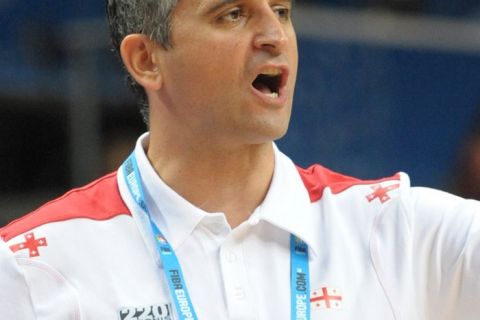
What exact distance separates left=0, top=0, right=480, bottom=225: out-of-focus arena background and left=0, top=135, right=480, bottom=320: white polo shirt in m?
3.24

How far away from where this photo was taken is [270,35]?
347 centimetres

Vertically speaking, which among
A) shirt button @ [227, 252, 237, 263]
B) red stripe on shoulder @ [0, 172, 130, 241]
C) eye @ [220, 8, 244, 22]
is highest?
eye @ [220, 8, 244, 22]

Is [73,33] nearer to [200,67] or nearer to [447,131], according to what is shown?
[447,131]

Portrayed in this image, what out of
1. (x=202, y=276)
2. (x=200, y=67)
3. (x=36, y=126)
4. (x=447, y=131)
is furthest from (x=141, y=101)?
(x=447, y=131)

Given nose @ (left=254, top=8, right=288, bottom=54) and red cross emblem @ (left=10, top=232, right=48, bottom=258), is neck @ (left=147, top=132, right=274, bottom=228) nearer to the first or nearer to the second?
nose @ (left=254, top=8, right=288, bottom=54)

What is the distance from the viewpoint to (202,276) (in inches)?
137

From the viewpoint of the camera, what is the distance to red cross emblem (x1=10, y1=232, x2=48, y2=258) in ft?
11.4

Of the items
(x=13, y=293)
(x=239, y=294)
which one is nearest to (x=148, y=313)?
(x=239, y=294)

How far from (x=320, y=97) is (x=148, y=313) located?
3977 mm

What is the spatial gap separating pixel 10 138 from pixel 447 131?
2461 mm

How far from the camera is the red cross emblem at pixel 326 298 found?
3.42 meters

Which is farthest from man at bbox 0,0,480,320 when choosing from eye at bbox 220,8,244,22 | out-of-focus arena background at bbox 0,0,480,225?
out-of-focus arena background at bbox 0,0,480,225

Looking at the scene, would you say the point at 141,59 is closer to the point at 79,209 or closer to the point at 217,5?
the point at 217,5

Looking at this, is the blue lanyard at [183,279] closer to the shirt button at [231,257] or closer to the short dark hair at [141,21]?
the shirt button at [231,257]
